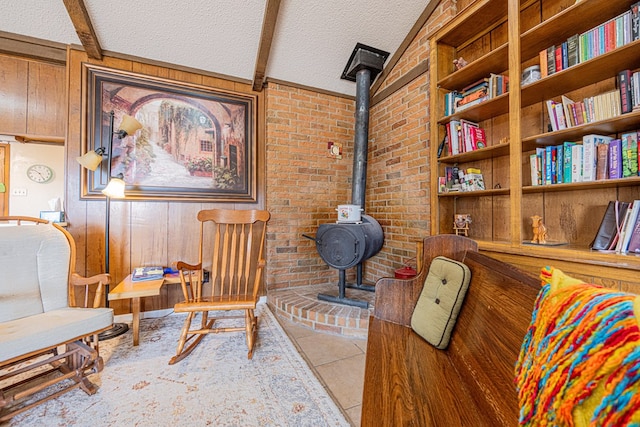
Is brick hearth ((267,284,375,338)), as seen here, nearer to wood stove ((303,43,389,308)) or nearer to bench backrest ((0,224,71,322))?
wood stove ((303,43,389,308))

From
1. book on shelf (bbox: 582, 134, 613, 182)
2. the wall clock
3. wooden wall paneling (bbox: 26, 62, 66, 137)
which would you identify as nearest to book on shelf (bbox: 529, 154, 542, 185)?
book on shelf (bbox: 582, 134, 613, 182)

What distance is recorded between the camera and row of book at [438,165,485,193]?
2.04m

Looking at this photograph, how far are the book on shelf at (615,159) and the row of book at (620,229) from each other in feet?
0.49

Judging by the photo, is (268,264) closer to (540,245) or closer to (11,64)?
(540,245)

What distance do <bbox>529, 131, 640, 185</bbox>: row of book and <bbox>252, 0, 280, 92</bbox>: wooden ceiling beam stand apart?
2.22 m

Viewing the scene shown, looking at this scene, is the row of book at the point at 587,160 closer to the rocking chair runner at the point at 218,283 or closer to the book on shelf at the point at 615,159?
the book on shelf at the point at 615,159

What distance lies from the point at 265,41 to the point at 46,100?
2.05 metres

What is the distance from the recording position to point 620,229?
4.31 feet

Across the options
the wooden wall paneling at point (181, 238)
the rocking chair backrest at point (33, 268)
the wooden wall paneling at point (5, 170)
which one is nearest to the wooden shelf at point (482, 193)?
the wooden wall paneling at point (181, 238)

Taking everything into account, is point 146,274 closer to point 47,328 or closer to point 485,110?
point 47,328

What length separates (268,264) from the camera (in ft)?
9.39

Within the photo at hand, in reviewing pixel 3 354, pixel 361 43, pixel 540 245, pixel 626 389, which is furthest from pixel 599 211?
pixel 3 354

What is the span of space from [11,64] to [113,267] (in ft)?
6.37

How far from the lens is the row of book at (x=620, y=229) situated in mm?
1262
